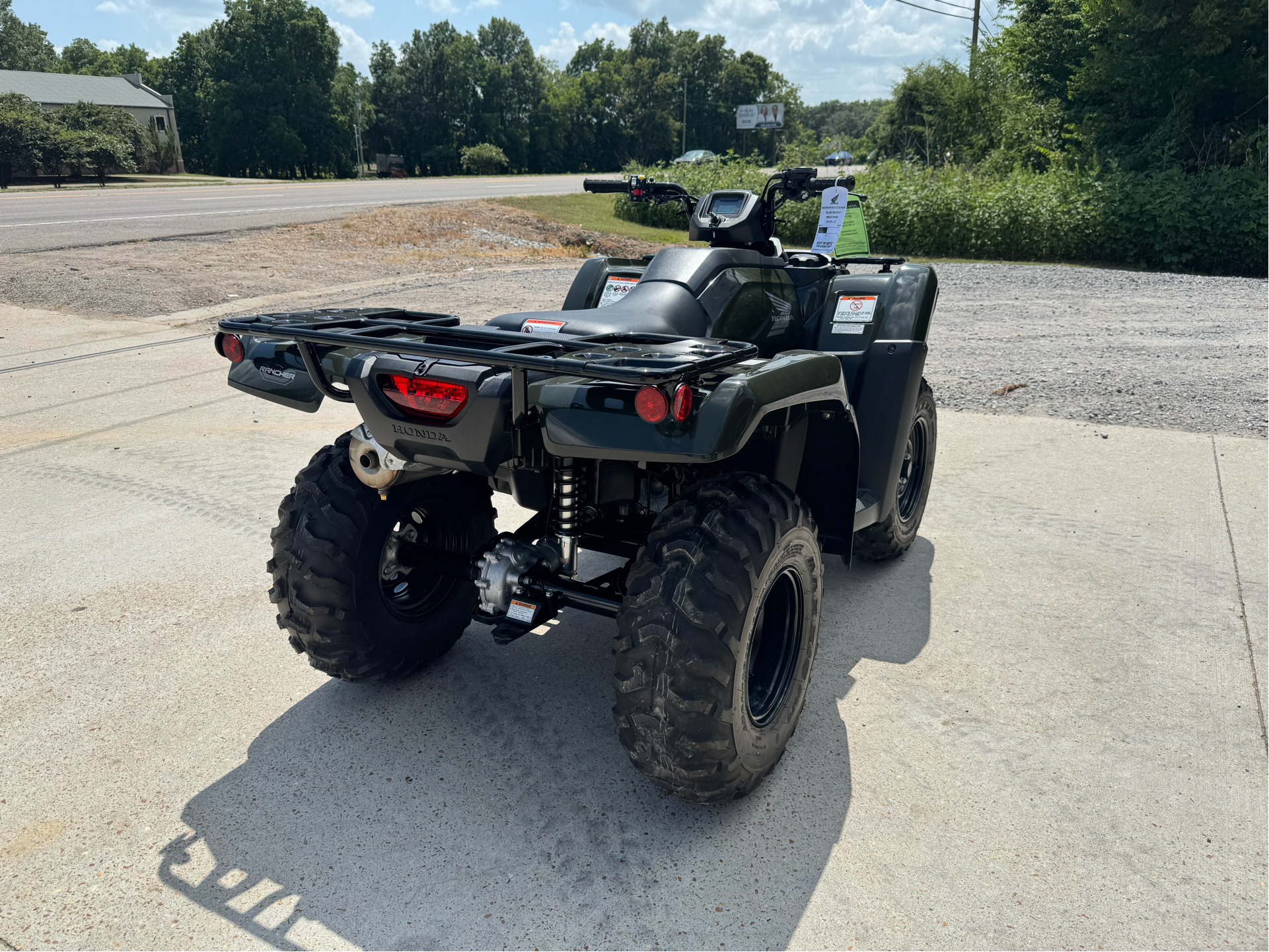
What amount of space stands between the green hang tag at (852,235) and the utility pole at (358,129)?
51307 millimetres

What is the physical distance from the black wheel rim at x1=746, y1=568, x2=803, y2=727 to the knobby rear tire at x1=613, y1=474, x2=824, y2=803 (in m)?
0.20

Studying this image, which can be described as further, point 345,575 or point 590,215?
point 590,215

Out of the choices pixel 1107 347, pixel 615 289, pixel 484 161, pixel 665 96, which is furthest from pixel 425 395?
pixel 665 96

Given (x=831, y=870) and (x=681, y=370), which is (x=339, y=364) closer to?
(x=681, y=370)

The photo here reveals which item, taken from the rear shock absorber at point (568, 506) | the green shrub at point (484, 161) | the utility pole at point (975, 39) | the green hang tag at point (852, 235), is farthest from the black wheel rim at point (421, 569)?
the green shrub at point (484, 161)

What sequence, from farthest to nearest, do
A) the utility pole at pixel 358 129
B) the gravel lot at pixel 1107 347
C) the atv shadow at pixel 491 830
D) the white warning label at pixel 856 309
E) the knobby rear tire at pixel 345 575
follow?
the utility pole at pixel 358 129, the gravel lot at pixel 1107 347, the white warning label at pixel 856 309, the knobby rear tire at pixel 345 575, the atv shadow at pixel 491 830

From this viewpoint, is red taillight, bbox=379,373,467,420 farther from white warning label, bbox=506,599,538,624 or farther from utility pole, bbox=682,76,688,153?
utility pole, bbox=682,76,688,153

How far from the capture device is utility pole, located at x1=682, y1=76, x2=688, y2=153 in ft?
272

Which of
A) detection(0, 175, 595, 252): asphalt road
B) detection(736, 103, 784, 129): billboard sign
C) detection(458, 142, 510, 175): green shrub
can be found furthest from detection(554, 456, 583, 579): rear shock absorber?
detection(736, 103, 784, 129): billboard sign

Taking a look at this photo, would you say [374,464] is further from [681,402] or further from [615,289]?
[615,289]

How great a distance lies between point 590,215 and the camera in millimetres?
22875

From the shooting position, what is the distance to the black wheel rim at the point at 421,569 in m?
3.20

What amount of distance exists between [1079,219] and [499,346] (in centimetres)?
1811

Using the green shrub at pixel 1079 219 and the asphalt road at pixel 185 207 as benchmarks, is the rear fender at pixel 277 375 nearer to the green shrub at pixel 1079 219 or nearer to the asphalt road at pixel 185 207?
the asphalt road at pixel 185 207
